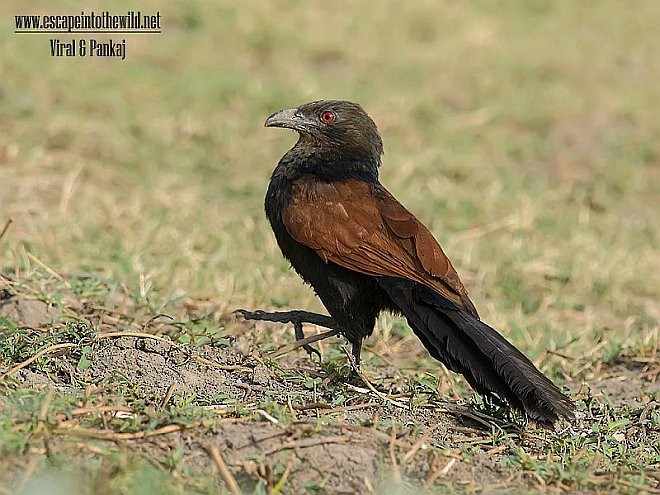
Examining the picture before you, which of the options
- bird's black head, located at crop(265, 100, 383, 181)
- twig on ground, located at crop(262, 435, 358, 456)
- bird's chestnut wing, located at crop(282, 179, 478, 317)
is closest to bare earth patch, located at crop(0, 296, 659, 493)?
twig on ground, located at crop(262, 435, 358, 456)

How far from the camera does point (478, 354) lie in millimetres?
3256

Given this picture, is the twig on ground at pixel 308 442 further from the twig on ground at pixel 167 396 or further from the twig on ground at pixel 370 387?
the twig on ground at pixel 370 387

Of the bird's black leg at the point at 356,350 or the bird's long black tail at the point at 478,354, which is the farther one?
the bird's black leg at the point at 356,350

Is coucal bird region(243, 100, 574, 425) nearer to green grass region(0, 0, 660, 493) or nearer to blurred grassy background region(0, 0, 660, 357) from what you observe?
green grass region(0, 0, 660, 493)

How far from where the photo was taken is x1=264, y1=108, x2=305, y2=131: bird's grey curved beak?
14.0ft

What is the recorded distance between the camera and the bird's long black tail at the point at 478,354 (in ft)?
10.3

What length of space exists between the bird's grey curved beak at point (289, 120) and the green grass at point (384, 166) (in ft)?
2.88

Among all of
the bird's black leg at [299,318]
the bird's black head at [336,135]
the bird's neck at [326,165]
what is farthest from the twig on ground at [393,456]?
the bird's black head at [336,135]

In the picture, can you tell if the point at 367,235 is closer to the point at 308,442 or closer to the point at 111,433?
the point at 308,442

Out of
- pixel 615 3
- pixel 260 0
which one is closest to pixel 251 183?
pixel 260 0

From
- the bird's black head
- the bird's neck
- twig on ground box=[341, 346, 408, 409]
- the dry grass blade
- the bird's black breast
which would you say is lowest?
twig on ground box=[341, 346, 408, 409]

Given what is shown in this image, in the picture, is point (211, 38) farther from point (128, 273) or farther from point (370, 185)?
point (370, 185)

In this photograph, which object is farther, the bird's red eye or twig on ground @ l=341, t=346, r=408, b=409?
the bird's red eye

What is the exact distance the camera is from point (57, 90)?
26.2ft
